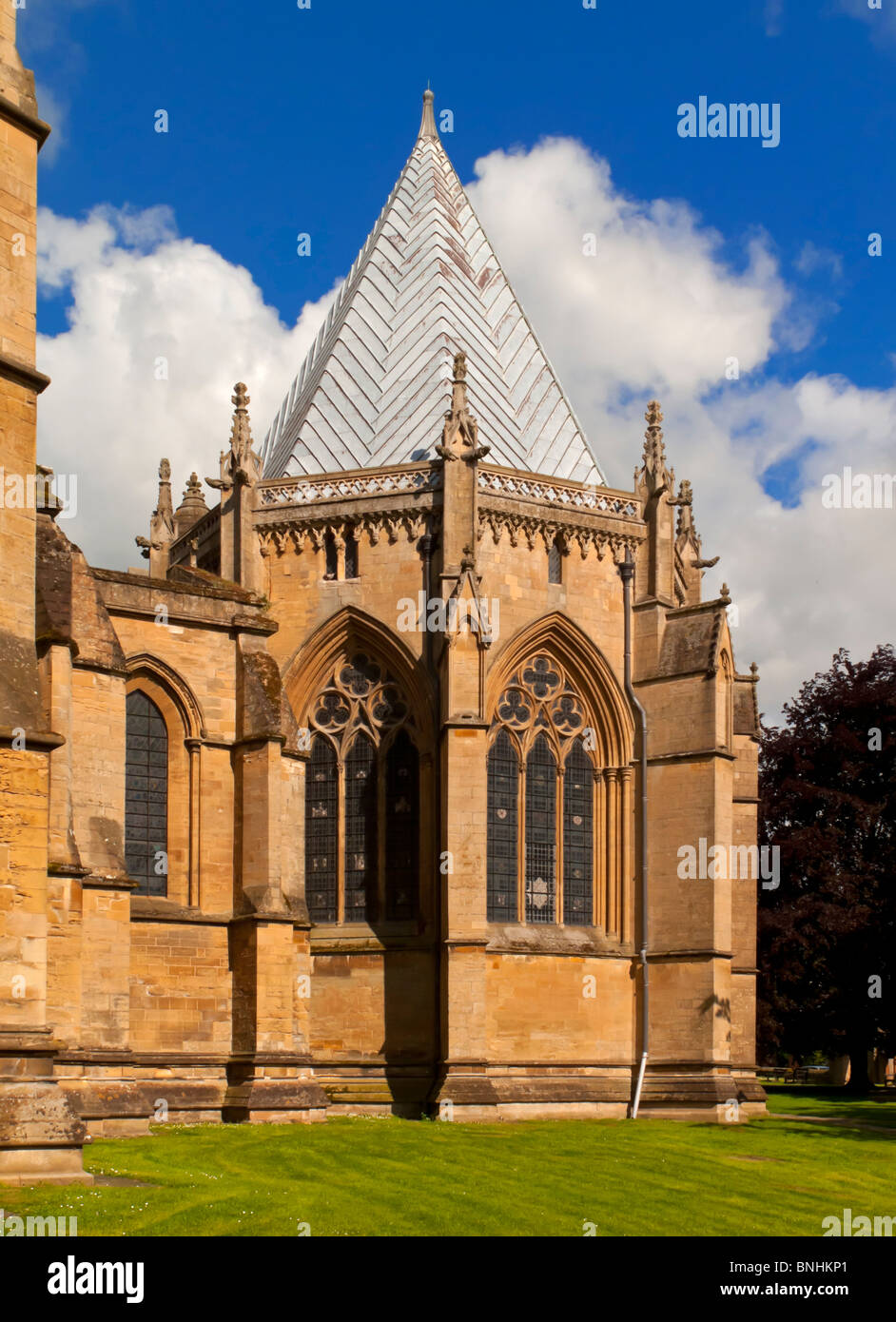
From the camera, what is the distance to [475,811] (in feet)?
95.5

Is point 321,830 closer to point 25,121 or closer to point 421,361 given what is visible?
point 421,361

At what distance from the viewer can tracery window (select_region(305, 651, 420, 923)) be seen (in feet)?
102

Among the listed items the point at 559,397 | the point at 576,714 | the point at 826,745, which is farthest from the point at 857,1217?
the point at 826,745

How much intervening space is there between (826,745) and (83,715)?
2550 cm

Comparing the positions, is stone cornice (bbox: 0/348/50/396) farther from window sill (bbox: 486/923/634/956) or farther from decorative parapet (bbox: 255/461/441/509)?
window sill (bbox: 486/923/634/956)

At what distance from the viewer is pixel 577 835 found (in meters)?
32.3

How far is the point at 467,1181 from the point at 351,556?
15861 mm

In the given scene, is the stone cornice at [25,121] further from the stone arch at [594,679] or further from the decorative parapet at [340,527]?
the stone arch at [594,679]

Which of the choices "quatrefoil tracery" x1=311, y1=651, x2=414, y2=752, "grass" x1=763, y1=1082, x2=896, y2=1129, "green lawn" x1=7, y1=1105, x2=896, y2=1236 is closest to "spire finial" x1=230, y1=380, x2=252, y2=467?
"quatrefoil tracery" x1=311, y1=651, x2=414, y2=752

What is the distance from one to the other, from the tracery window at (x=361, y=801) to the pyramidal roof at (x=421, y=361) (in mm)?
4839

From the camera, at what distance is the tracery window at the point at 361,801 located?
31.0m

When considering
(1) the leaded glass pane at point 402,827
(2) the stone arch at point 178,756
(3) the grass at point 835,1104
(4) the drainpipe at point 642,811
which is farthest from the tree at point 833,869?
(2) the stone arch at point 178,756

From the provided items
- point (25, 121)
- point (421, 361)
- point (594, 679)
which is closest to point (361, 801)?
point (594, 679)
